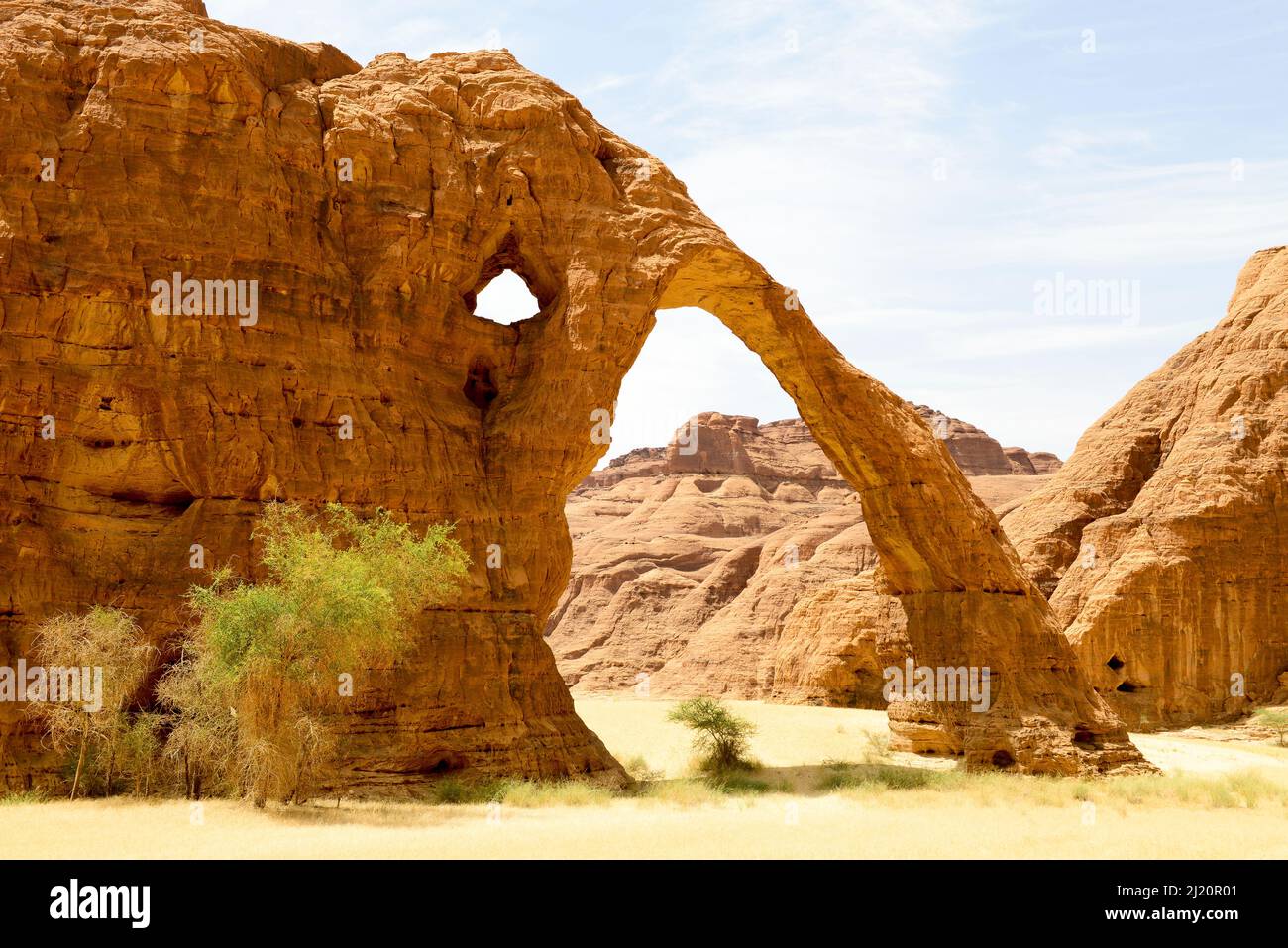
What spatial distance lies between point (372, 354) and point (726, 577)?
41523mm

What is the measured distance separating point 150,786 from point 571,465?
870 centimetres

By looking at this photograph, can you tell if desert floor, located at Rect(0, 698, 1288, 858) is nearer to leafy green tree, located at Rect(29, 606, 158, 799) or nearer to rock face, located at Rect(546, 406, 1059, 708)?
leafy green tree, located at Rect(29, 606, 158, 799)

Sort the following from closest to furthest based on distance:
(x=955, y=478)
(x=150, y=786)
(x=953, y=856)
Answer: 1. (x=953, y=856)
2. (x=150, y=786)
3. (x=955, y=478)

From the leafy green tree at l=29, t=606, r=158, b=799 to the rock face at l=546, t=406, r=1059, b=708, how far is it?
89.5ft

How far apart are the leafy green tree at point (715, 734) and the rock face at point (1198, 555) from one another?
14919 mm

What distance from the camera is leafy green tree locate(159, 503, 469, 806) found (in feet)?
52.1

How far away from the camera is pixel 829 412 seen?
25438mm

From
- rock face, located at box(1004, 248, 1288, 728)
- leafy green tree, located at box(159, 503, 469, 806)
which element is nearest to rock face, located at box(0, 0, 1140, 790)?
leafy green tree, located at box(159, 503, 469, 806)

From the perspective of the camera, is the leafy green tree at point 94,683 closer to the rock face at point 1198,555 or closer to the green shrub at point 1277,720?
the rock face at point 1198,555

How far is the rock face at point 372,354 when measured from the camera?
18062 mm

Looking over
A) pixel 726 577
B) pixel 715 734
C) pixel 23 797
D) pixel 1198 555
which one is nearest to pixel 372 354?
pixel 23 797

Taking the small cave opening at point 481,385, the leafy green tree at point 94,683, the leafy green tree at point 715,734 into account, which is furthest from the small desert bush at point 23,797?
the leafy green tree at point 715,734
